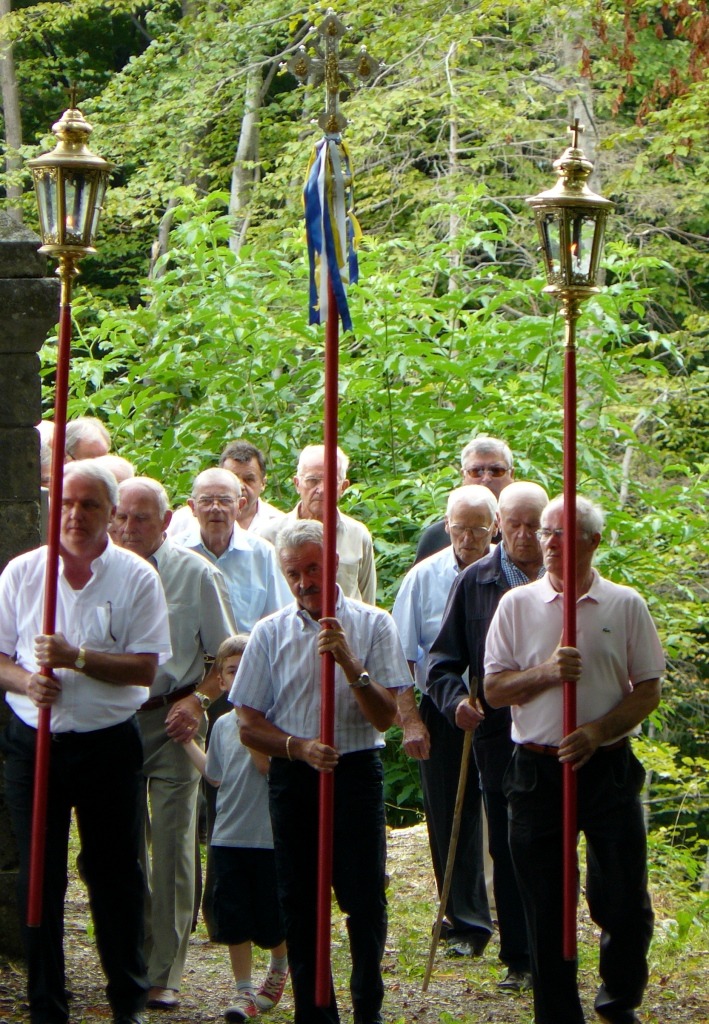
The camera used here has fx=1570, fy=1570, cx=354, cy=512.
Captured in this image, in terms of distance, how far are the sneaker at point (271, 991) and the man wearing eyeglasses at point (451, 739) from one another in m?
1.13

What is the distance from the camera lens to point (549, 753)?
17.7 ft

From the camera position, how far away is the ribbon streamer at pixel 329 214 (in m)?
5.39

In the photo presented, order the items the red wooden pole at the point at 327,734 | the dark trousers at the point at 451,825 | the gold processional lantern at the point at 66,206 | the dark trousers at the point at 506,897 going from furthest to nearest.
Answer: the dark trousers at the point at 451,825 → the dark trousers at the point at 506,897 → the gold processional lantern at the point at 66,206 → the red wooden pole at the point at 327,734

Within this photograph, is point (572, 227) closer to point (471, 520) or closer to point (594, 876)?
point (471, 520)

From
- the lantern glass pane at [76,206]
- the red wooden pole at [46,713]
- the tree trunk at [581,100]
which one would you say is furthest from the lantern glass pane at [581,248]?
the tree trunk at [581,100]

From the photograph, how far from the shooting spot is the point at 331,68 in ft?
17.4

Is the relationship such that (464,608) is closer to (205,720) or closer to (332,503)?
(205,720)

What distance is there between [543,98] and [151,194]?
4936 millimetres

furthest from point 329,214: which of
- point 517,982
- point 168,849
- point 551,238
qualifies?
point 517,982

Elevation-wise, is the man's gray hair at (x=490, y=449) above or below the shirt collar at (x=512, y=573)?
above

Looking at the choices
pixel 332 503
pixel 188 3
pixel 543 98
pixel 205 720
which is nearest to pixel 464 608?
pixel 205 720

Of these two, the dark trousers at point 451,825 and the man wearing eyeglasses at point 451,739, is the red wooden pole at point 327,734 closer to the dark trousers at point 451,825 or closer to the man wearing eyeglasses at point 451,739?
the man wearing eyeglasses at point 451,739

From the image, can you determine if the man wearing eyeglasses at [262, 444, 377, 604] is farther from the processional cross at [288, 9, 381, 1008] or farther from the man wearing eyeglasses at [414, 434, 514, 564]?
the processional cross at [288, 9, 381, 1008]

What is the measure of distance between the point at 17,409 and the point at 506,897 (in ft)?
9.32
